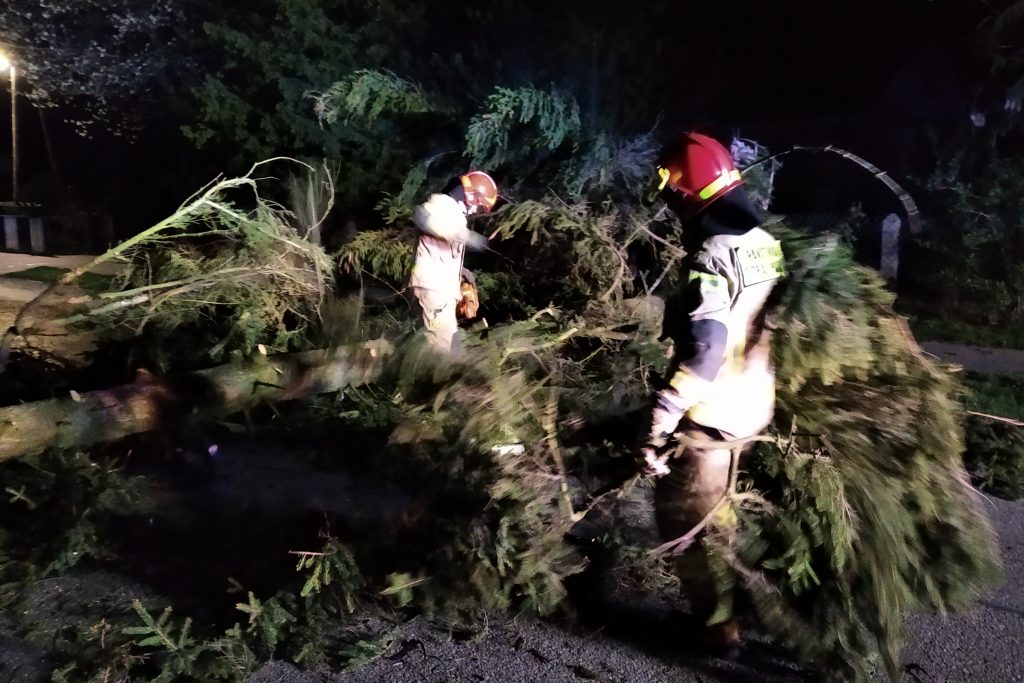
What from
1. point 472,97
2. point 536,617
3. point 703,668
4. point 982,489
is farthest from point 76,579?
point 472,97

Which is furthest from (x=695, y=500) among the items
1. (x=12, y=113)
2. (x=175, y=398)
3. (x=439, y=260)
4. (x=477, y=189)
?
(x=12, y=113)

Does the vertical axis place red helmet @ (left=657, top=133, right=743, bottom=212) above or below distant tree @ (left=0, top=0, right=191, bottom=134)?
below

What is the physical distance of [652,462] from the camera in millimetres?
2969

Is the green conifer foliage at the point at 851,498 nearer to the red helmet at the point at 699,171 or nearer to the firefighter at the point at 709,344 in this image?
the firefighter at the point at 709,344

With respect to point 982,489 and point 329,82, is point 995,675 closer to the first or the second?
point 982,489

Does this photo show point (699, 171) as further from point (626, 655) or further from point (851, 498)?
point (626, 655)

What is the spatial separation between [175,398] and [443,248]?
176 cm

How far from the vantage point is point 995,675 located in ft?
10.4

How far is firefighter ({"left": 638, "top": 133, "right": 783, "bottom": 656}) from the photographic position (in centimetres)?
275

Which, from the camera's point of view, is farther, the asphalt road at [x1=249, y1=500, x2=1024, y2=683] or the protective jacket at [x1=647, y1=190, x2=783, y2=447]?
the asphalt road at [x1=249, y1=500, x2=1024, y2=683]

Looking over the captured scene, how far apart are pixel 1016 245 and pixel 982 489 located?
6383 mm

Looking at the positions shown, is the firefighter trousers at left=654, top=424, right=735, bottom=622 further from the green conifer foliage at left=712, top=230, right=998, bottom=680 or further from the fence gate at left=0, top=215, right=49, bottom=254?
the fence gate at left=0, top=215, right=49, bottom=254

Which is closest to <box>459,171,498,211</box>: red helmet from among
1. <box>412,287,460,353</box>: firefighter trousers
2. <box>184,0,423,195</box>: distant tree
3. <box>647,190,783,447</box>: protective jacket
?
<box>412,287,460,353</box>: firefighter trousers

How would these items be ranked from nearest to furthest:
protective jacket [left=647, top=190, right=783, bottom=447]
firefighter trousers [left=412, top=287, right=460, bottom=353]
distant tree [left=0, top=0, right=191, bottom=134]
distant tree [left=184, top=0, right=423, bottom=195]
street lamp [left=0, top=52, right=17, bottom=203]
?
protective jacket [left=647, top=190, right=783, bottom=447]
firefighter trousers [left=412, top=287, right=460, bottom=353]
distant tree [left=184, top=0, right=423, bottom=195]
distant tree [left=0, top=0, right=191, bottom=134]
street lamp [left=0, top=52, right=17, bottom=203]
